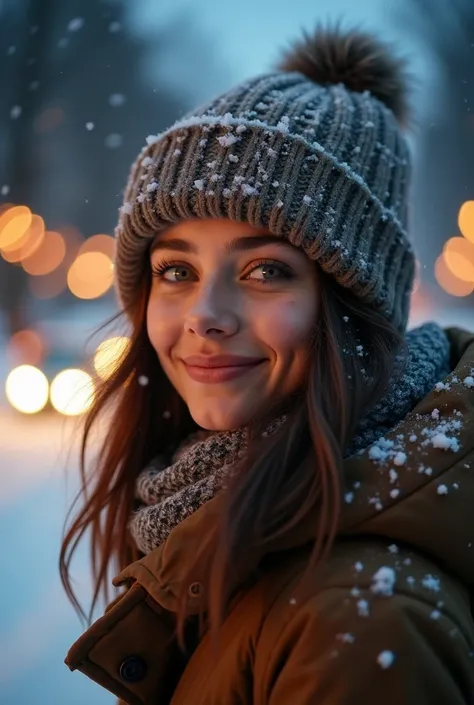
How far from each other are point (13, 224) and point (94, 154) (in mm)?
480

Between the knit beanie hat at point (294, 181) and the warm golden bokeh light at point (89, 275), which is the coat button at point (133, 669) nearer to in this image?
the knit beanie hat at point (294, 181)

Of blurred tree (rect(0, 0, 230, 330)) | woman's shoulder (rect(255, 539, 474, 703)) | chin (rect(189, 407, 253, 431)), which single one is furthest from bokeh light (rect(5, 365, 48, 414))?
woman's shoulder (rect(255, 539, 474, 703))

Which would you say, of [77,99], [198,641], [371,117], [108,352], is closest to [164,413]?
[108,352]

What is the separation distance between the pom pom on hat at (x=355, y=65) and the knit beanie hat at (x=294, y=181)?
4.8 inches

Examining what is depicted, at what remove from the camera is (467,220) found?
235 centimetres

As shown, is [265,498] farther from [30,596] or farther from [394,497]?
[30,596]

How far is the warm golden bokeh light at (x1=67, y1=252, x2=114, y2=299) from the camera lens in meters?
2.74

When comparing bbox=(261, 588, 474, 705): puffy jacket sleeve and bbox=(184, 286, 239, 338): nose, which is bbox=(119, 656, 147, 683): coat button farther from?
bbox=(184, 286, 239, 338): nose

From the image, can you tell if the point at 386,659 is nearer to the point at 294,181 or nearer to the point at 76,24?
the point at 294,181

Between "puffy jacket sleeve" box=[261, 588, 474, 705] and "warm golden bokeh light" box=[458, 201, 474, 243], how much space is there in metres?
1.79

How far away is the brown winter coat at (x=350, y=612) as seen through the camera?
0.78 metres

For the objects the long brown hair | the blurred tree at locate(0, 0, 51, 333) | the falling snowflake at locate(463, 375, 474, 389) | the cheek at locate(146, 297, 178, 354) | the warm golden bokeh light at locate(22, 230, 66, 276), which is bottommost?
the falling snowflake at locate(463, 375, 474, 389)

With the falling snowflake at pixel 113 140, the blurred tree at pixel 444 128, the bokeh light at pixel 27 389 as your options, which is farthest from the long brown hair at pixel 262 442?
the bokeh light at pixel 27 389

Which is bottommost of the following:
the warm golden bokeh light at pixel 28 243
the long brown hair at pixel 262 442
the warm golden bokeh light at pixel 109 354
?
the long brown hair at pixel 262 442
